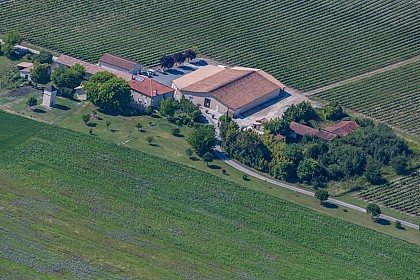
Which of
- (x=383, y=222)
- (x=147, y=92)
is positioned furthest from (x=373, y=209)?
(x=147, y=92)

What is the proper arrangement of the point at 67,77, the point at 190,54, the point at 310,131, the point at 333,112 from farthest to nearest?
the point at 190,54, the point at 333,112, the point at 67,77, the point at 310,131

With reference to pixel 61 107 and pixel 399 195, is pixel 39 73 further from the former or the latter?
pixel 399 195

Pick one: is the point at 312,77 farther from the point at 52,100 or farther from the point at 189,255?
the point at 189,255

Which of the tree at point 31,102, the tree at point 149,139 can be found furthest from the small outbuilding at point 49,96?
the tree at point 149,139

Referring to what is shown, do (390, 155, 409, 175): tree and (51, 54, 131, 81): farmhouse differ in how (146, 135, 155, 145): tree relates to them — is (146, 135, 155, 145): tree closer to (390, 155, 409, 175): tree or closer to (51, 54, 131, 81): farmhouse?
(51, 54, 131, 81): farmhouse

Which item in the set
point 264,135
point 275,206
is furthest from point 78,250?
point 264,135

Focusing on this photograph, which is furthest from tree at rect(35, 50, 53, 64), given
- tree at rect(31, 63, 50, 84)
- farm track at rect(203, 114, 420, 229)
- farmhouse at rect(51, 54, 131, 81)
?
farm track at rect(203, 114, 420, 229)
